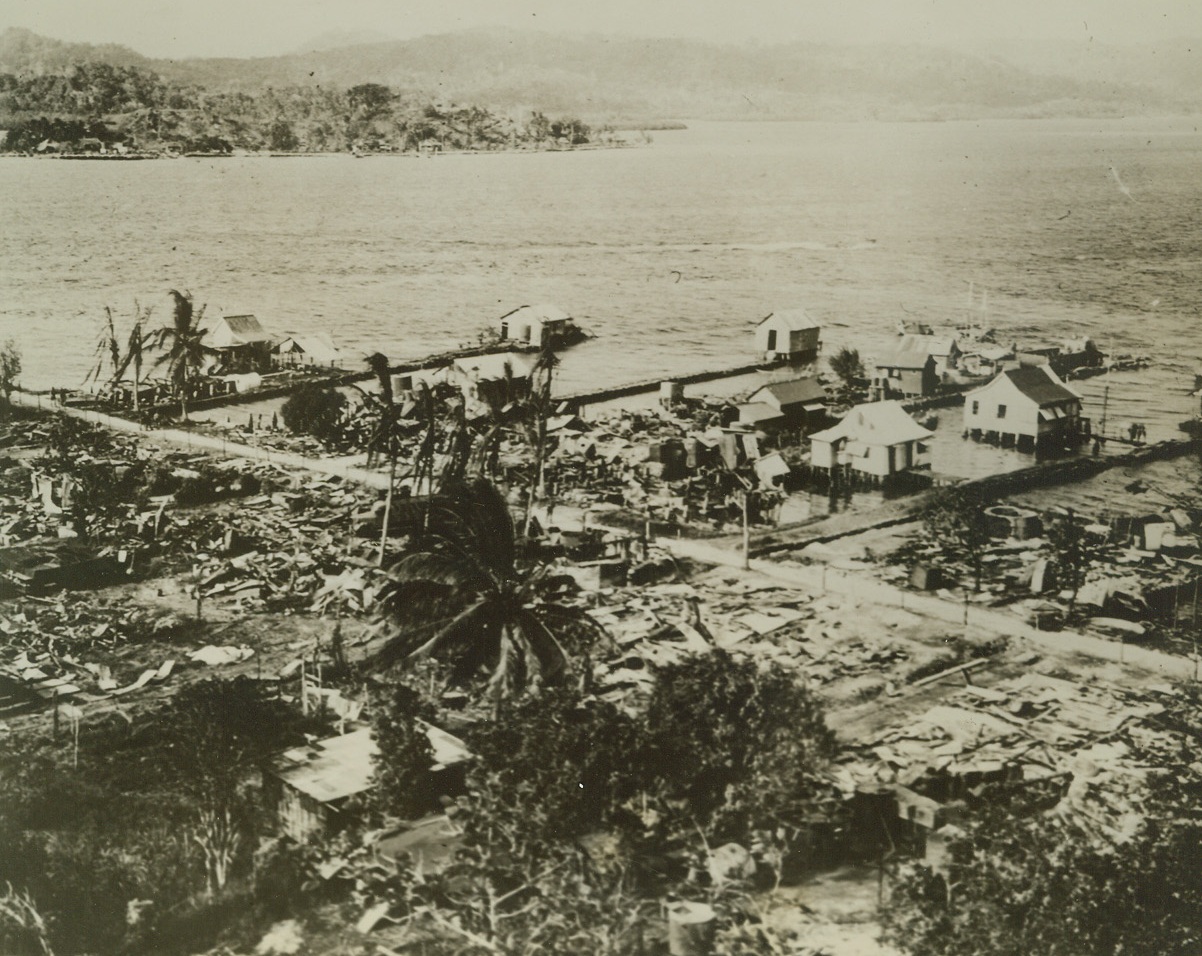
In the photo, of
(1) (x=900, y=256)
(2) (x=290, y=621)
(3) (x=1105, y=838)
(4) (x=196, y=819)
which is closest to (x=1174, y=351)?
(1) (x=900, y=256)

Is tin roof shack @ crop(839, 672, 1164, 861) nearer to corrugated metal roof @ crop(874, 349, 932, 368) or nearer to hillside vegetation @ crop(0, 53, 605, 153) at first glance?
corrugated metal roof @ crop(874, 349, 932, 368)

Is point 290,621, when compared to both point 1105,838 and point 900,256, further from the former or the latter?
point 900,256

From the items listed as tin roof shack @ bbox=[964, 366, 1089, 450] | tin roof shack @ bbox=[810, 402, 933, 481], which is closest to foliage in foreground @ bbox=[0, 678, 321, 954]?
tin roof shack @ bbox=[810, 402, 933, 481]

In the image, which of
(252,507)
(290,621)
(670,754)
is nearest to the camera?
(670,754)

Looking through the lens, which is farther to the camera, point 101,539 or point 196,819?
point 101,539

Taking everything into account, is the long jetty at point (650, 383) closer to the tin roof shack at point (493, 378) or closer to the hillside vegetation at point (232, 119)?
the tin roof shack at point (493, 378)

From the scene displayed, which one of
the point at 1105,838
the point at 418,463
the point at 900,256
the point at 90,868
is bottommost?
the point at 90,868

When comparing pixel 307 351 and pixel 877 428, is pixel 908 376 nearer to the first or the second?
pixel 877 428

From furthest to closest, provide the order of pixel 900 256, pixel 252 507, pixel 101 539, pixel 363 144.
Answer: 1. pixel 900 256
2. pixel 363 144
3. pixel 252 507
4. pixel 101 539
